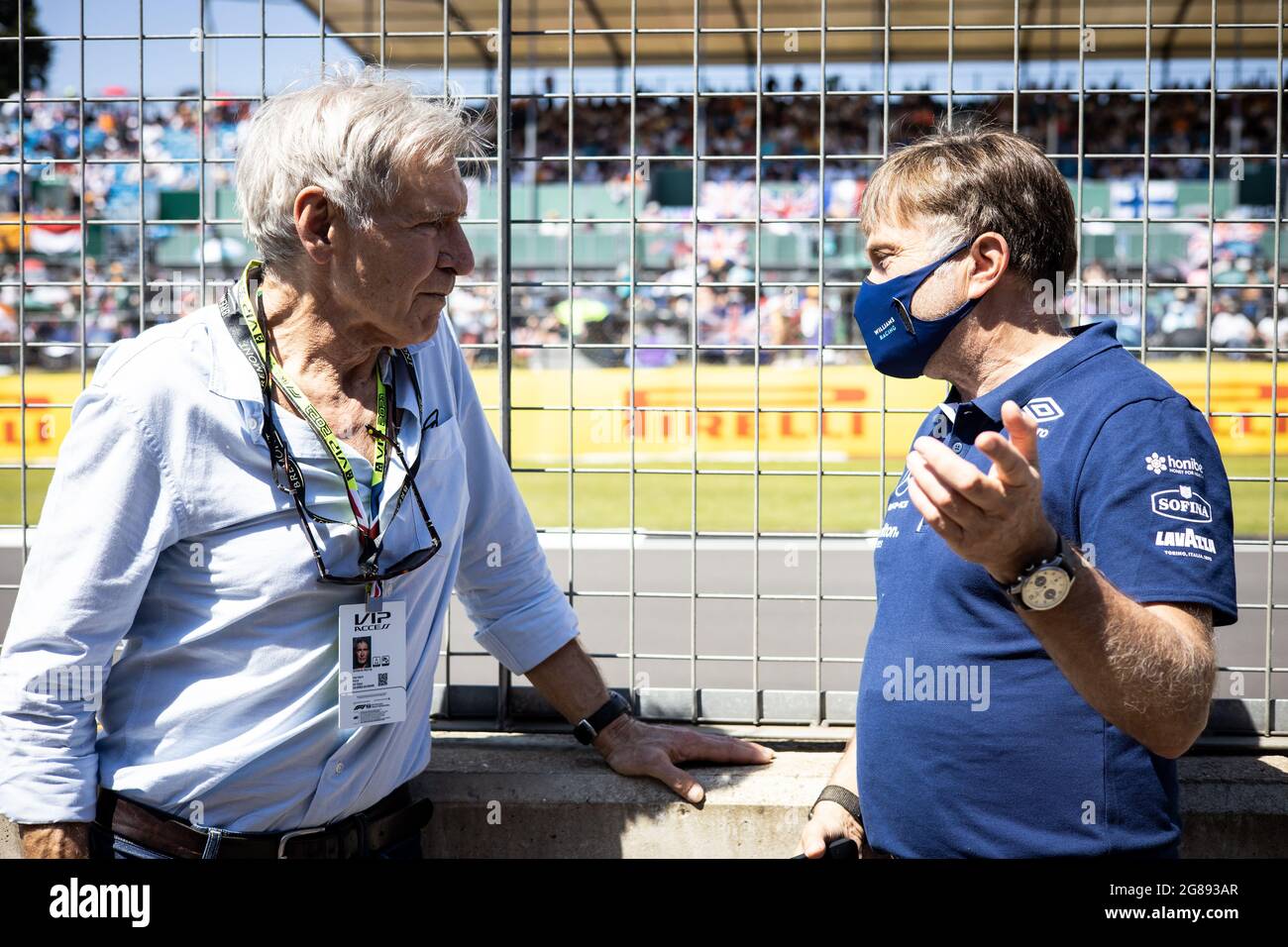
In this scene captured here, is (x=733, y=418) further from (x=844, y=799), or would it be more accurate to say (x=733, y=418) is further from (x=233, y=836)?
(x=233, y=836)

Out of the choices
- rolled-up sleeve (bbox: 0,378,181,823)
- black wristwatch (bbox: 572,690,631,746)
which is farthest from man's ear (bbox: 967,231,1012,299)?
rolled-up sleeve (bbox: 0,378,181,823)

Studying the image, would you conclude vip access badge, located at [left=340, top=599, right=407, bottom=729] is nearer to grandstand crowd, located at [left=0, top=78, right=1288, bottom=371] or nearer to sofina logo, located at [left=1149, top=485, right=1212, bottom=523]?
sofina logo, located at [left=1149, top=485, right=1212, bottom=523]

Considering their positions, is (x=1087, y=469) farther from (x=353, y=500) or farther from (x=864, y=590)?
(x=864, y=590)

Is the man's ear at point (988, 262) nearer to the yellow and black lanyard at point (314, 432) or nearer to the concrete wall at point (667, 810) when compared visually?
the yellow and black lanyard at point (314, 432)

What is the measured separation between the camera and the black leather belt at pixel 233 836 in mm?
1956

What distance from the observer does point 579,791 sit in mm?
2660

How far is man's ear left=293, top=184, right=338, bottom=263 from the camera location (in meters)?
2.04

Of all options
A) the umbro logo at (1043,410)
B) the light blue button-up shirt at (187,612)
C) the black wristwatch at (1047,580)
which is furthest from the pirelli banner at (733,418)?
the black wristwatch at (1047,580)

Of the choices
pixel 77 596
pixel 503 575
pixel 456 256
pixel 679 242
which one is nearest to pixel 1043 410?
pixel 456 256

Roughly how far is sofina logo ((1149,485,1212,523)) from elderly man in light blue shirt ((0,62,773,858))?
4.04ft

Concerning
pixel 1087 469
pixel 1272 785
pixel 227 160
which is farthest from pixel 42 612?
pixel 1272 785

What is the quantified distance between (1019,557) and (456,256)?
1.18m

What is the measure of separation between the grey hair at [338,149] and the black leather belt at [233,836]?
3.33 feet

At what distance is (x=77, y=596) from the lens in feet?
6.17
